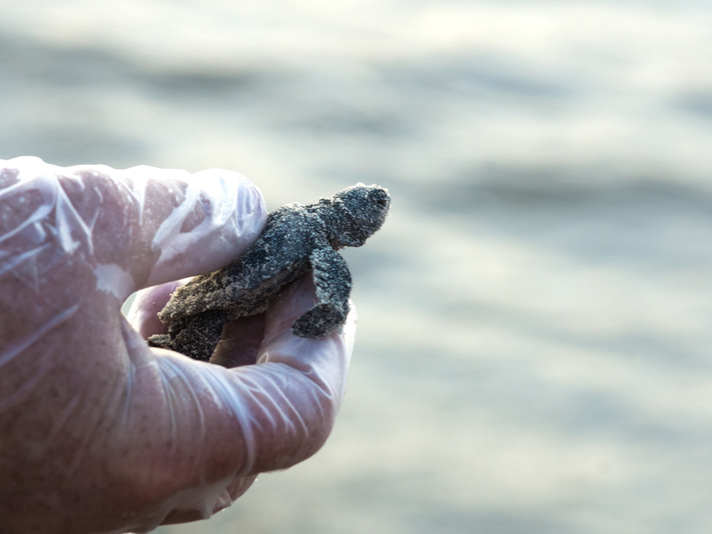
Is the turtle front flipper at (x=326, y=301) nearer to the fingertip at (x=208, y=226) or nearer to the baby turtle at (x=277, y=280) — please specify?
the baby turtle at (x=277, y=280)

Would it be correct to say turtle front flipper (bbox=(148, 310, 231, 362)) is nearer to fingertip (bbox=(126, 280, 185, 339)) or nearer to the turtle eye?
fingertip (bbox=(126, 280, 185, 339))

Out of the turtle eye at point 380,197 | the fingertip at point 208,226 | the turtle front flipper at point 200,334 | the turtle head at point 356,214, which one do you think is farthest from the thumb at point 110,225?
the turtle eye at point 380,197

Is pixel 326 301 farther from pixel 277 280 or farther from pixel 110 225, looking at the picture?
pixel 110 225

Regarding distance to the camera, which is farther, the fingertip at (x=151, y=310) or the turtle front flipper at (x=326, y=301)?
the fingertip at (x=151, y=310)

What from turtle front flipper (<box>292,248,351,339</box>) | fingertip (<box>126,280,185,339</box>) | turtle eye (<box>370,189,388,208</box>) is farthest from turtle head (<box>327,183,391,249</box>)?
fingertip (<box>126,280,185,339</box>)

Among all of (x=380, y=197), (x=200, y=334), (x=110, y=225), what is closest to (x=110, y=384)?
(x=110, y=225)

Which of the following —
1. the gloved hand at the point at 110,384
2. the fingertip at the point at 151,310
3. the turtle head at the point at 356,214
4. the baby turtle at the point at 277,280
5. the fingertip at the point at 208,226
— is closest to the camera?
the gloved hand at the point at 110,384

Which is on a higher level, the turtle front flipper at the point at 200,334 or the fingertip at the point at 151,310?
the turtle front flipper at the point at 200,334
